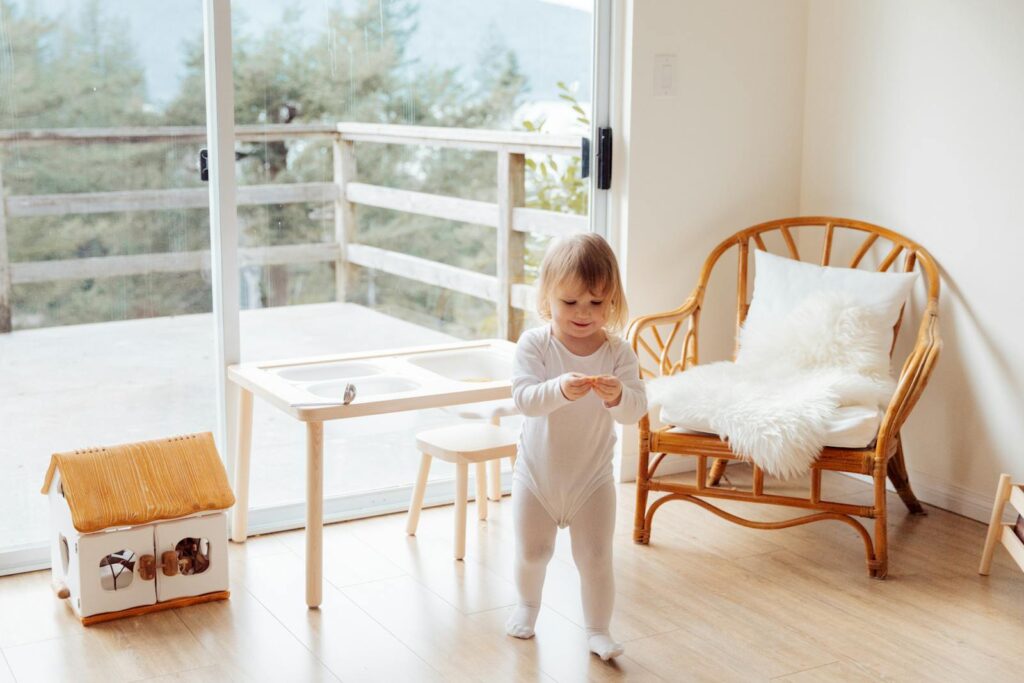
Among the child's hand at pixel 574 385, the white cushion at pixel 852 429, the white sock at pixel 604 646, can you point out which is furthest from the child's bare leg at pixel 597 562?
the white cushion at pixel 852 429

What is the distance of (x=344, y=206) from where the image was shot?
3342 millimetres

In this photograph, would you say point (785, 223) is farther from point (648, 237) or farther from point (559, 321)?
point (559, 321)

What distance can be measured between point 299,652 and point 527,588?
52cm

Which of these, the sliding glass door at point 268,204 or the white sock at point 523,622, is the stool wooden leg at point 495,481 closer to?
the sliding glass door at point 268,204

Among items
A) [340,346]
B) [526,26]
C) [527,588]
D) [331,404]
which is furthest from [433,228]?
[527,588]

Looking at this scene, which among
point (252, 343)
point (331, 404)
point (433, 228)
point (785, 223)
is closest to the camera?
point (331, 404)

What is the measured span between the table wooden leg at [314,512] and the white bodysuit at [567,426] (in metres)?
0.52

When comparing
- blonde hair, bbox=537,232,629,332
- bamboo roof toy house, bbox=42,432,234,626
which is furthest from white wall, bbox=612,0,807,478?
bamboo roof toy house, bbox=42,432,234,626

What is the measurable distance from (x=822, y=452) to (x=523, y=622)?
2.96 ft

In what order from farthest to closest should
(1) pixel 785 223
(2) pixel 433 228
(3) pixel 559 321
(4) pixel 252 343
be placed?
(1) pixel 785 223, (2) pixel 433 228, (4) pixel 252 343, (3) pixel 559 321

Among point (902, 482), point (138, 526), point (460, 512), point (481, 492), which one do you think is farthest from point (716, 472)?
point (138, 526)

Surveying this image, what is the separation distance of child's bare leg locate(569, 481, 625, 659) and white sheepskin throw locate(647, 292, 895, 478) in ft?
2.00

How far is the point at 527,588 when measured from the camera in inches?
103

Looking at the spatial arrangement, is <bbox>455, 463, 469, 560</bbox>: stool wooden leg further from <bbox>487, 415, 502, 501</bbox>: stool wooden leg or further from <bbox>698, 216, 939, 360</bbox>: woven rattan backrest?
<bbox>698, 216, 939, 360</bbox>: woven rattan backrest
